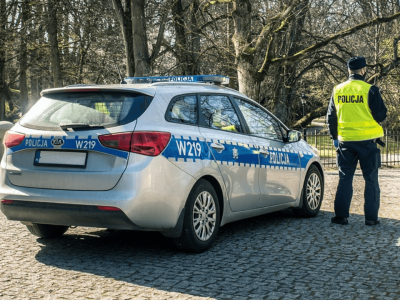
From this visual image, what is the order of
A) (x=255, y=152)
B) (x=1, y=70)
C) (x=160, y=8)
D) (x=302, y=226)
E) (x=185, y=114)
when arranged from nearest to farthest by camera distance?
1. (x=185, y=114)
2. (x=255, y=152)
3. (x=302, y=226)
4. (x=160, y=8)
5. (x=1, y=70)

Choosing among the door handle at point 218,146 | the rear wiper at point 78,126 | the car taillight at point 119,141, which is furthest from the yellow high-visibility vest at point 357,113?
the rear wiper at point 78,126

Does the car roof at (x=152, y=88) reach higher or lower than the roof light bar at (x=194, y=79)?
lower

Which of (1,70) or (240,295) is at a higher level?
(1,70)

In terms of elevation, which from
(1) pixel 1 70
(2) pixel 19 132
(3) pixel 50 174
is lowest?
(3) pixel 50 174

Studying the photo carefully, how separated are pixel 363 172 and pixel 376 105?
0.82 metres

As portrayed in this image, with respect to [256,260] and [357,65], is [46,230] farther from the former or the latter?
[357,65]

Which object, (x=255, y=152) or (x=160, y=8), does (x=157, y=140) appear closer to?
(x=255, y=152)

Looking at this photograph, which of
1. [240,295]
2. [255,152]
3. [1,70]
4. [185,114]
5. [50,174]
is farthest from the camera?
[1,70]

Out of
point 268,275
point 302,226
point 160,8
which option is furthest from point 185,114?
point 160,8

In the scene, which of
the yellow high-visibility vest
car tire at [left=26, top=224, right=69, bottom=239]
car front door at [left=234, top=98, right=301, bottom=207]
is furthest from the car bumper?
the yellow high-visibility vest

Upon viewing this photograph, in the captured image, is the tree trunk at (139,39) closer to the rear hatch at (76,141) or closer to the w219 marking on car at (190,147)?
the rear hatch at (76,141)

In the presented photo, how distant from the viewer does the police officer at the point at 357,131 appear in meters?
7.00

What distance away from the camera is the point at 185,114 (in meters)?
5.70

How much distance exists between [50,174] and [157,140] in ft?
3.23
